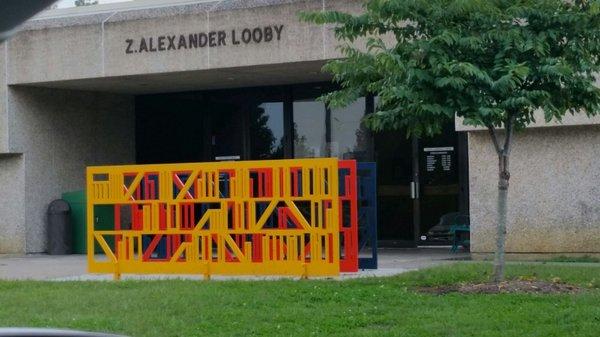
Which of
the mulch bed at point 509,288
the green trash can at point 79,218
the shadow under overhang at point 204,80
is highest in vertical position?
the shadow under overhang at point 204,80

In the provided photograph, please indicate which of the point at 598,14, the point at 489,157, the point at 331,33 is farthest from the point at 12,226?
the point at 598,14

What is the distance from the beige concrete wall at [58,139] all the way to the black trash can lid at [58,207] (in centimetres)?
26

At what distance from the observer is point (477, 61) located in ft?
37.5

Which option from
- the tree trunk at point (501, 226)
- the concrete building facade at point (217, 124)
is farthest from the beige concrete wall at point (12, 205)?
the tree trunk at point (501, 226)

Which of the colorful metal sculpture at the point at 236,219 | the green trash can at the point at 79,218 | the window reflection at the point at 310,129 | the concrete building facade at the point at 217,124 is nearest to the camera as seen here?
the colorful metal sculpture at the point at 236,219

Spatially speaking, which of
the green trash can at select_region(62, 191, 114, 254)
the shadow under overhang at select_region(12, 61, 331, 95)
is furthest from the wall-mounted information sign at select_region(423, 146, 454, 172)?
the green trash can at select_region(62, 191, 114, 254)

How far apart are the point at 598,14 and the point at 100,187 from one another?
714 centimetres

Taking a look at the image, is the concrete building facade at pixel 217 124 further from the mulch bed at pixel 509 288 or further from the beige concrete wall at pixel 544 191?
the mulch bed at pixel 509 288

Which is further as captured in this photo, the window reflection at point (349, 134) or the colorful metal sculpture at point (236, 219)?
the window reflection at point (349, 134)

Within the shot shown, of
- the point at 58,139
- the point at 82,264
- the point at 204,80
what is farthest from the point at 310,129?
the point at 82,264

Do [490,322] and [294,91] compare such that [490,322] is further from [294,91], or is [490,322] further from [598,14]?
[294,91]

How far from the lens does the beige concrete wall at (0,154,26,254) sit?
66.5 feet

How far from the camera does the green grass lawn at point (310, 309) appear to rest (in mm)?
9156

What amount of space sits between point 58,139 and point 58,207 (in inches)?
60.2
